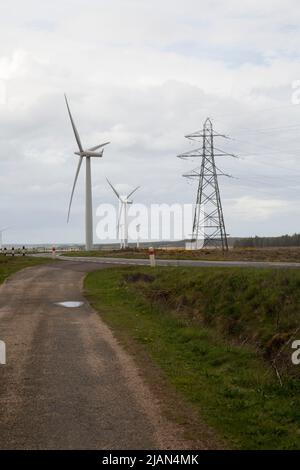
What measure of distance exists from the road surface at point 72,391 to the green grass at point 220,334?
2.05ft

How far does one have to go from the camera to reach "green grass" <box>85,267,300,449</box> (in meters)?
8.51

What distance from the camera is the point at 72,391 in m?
9.33

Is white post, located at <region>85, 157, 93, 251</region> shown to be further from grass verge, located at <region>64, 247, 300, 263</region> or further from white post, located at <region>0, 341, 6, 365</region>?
white post, located at <region>0, 341, 6, 365</region>

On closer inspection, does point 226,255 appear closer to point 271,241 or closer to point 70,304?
point 70,304

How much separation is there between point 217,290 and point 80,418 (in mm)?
14524

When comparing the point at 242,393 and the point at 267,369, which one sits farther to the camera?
the point at 267,369

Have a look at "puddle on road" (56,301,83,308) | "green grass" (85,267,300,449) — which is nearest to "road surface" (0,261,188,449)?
"green grass" (85,267,300,449)

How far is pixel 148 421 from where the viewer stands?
7844mm

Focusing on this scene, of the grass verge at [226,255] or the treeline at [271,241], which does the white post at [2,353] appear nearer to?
the grass verge at [226,255]

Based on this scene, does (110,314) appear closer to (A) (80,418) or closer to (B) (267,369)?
(B) (267,369)

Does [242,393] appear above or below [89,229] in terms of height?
below

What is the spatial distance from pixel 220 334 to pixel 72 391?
28.8 ft

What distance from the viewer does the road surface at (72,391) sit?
720 centimetres
